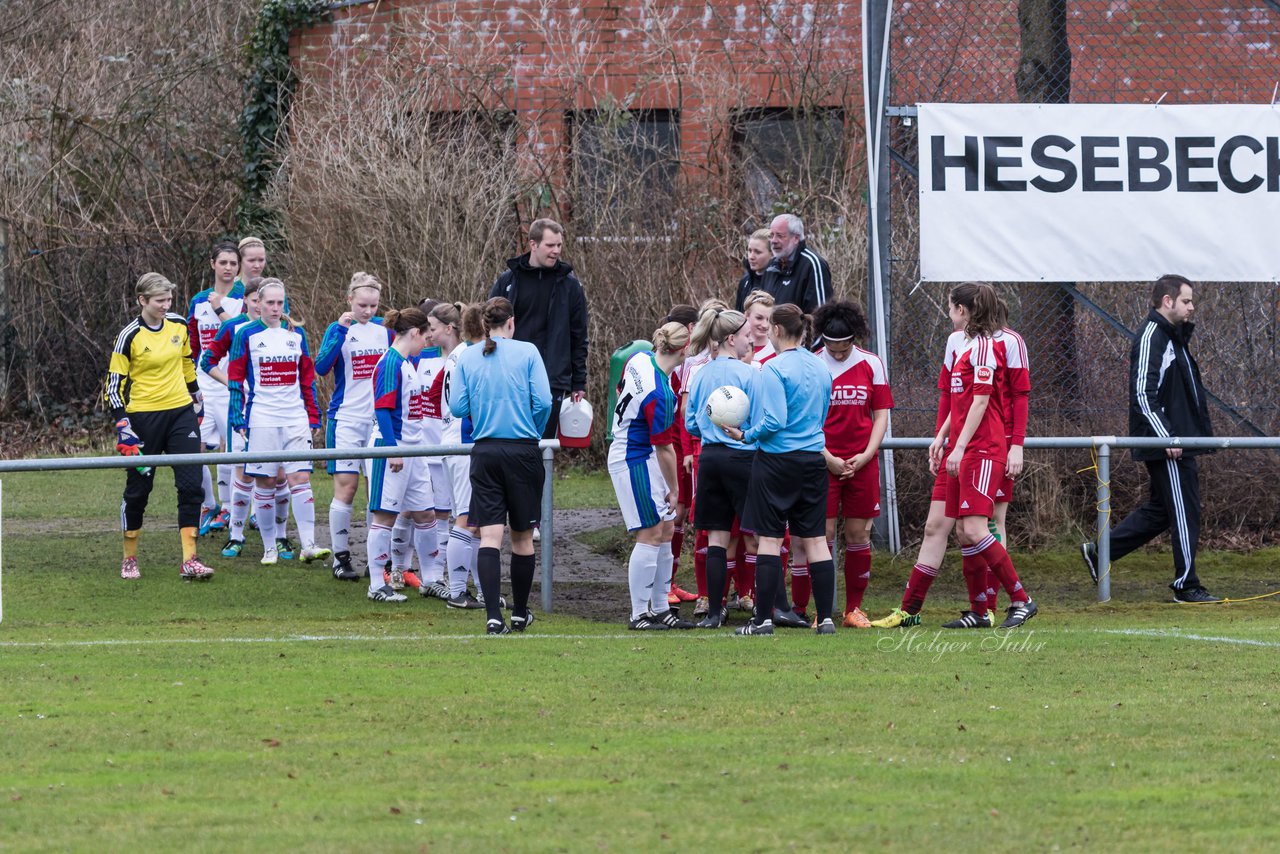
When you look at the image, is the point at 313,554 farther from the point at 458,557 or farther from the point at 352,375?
the point at 458,557

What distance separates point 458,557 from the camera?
1122 centimetres

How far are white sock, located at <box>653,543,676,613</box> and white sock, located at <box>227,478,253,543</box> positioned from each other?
3.79 m

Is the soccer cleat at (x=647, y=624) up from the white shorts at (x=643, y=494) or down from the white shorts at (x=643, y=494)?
down

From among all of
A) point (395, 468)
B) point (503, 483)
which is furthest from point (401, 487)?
point (503, 483)

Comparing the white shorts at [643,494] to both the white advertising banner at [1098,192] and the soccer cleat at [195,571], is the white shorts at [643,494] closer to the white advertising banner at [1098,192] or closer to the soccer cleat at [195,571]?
the soccer cleat at [195,571]

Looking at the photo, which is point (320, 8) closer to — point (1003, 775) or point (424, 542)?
point (424, 542)

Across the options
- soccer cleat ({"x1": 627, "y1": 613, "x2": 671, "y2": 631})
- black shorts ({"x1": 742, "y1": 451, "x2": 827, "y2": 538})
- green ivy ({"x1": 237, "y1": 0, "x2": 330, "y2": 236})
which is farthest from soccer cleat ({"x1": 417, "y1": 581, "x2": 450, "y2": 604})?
green ivy ({"x1": 237, "y1": 0, "x2": 330, "y2": 236})

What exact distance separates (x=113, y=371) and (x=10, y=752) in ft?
19.1

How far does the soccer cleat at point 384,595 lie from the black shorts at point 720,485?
249 cm

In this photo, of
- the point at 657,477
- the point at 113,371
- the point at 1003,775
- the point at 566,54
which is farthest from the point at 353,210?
the point at 1003,775

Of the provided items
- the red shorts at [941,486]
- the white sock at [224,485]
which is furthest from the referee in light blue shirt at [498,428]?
the white sock at [224,485]

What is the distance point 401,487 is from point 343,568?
3.06ft

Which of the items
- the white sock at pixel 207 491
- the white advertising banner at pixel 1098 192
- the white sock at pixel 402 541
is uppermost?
the white advertising banner at pixel 1098 192

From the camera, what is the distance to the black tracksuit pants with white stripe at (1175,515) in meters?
11.5
